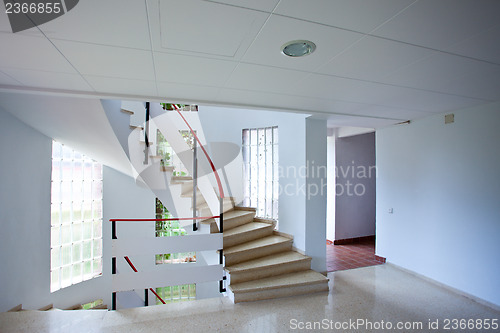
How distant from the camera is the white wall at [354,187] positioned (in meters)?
5.76

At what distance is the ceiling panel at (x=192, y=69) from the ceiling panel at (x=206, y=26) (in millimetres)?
146

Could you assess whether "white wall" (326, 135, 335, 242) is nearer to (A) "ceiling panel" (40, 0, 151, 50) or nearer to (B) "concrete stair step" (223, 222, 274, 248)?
(B) "concrete stair step" (223, 222, 274, 248)

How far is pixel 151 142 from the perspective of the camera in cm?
414

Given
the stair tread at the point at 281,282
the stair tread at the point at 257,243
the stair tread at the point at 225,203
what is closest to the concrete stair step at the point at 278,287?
the stair tread at the point at 281,282

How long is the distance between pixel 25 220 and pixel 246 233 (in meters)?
3.20

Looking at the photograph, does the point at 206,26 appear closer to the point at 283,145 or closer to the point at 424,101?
the point at 424,101

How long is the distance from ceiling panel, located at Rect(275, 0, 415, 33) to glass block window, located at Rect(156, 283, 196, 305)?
20.6 ft

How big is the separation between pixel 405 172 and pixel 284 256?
7.80ft

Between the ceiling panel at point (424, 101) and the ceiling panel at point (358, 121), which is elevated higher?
the ceiling panel at point (424, 101)

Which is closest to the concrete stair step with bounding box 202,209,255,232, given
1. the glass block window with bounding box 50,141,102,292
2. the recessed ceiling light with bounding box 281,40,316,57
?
the recessed ceiling light with bounding box 281,40,316,57

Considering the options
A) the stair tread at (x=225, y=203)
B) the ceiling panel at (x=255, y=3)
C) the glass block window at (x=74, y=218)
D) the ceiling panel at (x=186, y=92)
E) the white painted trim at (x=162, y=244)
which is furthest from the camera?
the glass block window at (x=74, y=218)

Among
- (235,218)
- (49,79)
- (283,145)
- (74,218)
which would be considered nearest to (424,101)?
(283,145)

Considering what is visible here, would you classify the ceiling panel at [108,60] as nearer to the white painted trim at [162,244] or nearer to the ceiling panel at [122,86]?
the ceiling panel at [122,86]

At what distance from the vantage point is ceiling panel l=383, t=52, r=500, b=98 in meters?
1.92
